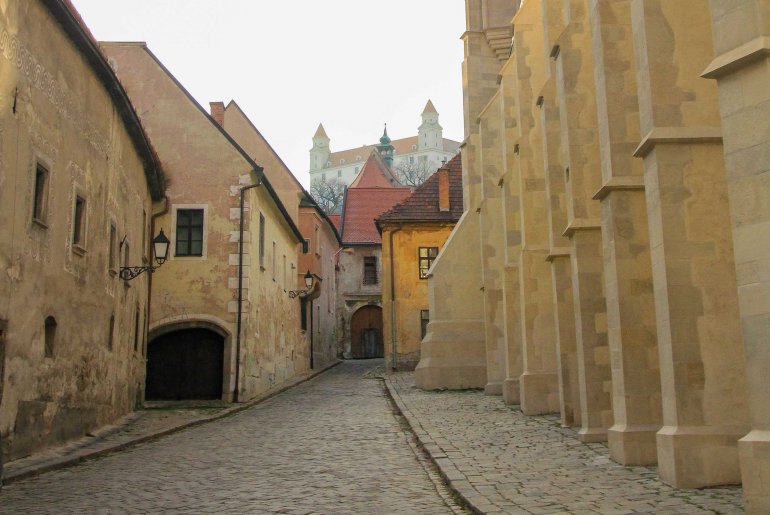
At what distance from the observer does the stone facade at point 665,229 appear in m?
6.39

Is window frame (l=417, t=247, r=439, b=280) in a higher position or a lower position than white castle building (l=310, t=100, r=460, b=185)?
lower

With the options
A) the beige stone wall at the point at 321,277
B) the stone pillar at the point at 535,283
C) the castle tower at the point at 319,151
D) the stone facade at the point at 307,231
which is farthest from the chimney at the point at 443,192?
the castle tower at the point at 319,151

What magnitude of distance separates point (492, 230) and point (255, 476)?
14.3 metres

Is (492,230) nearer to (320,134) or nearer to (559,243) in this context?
Answer: (559,243)

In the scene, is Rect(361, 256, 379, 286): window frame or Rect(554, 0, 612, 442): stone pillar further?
Rect(361, 256, 379, 286): window frame

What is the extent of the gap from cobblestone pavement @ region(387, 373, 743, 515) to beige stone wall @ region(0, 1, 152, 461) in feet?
18.5

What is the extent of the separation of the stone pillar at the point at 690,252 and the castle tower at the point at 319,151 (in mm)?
163069

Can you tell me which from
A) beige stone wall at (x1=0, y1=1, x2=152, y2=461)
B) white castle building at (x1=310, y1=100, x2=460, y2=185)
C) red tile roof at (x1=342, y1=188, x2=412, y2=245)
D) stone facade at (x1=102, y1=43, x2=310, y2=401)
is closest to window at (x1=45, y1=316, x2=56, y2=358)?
beige stone wall at (x1=0, y1=1, x2=152, y2=461)

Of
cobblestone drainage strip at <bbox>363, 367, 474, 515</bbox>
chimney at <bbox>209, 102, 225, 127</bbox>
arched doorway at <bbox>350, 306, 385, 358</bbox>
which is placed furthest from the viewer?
arched doorway at <bbox>350, 306, 385, 358</bbox>

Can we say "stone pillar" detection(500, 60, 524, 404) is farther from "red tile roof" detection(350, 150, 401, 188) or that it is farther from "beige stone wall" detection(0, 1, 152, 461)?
"red tile roof" detection(350, 150, 401, 188)

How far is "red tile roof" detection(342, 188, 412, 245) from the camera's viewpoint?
54.7m

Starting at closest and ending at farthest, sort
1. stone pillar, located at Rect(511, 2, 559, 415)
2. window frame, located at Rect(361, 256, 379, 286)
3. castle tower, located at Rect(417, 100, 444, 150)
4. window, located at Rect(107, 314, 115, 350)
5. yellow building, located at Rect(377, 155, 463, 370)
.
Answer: window, located at Rect(107, 314, 115, 350)
stone pillar, located at Rect(511, 2, 559, 415)
yellow building, located at Rect(377, 155, 463, 370)
window frame, located at Rect(361, 256, 379, 286)
castle tower, located at Rect(417, 100, 444, 150)

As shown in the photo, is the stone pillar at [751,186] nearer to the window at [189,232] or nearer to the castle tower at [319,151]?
the window at [189,232]

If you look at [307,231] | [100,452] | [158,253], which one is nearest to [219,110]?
[307,231]
